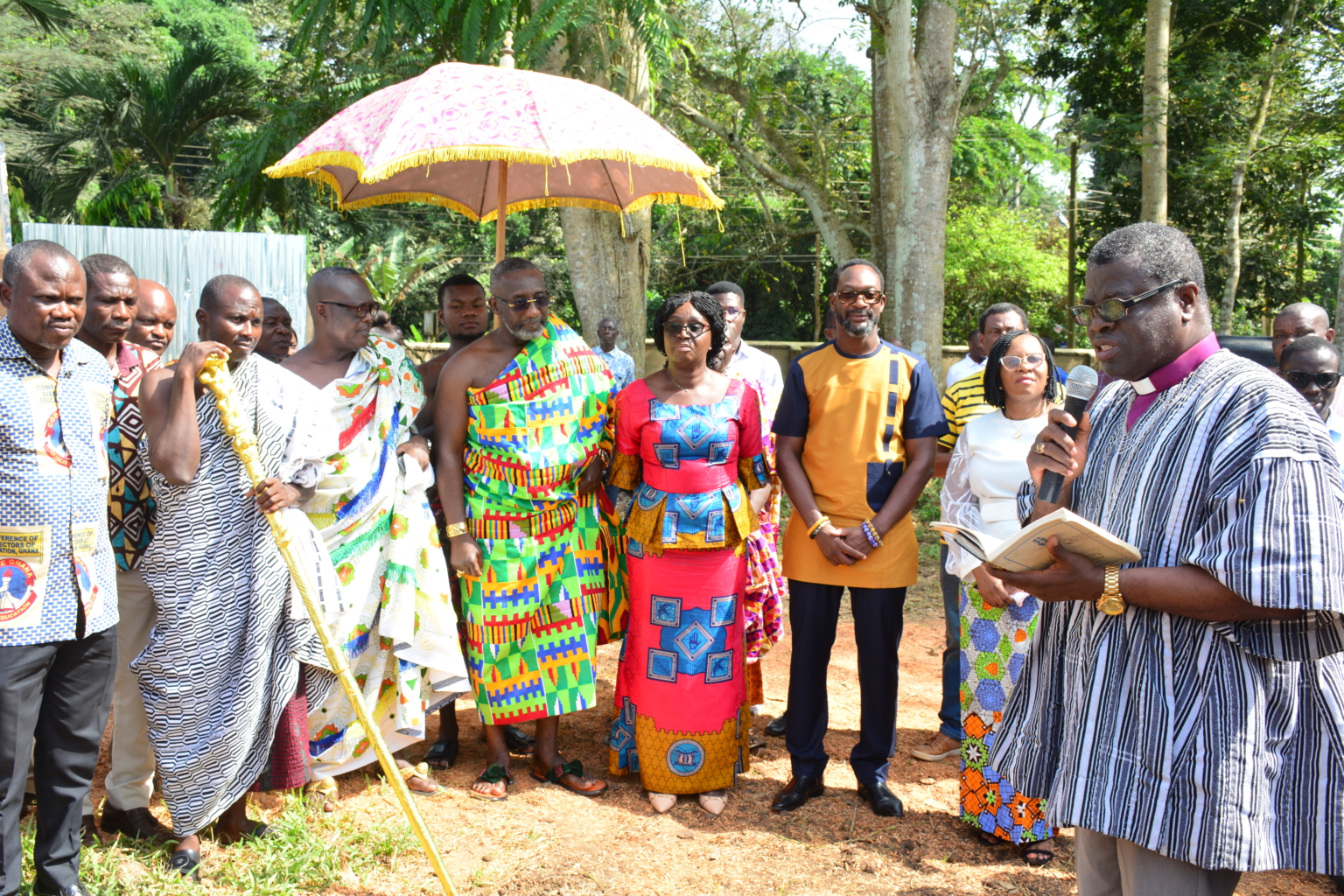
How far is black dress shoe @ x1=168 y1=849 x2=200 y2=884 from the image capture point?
3.42m

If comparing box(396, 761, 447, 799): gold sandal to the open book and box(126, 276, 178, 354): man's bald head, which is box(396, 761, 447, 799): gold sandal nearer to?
box(126, 276, 178, 354): man's bald head

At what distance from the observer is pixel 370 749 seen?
13.9 ft

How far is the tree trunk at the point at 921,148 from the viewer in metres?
10.1

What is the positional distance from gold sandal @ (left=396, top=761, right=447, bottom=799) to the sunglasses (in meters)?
2.68

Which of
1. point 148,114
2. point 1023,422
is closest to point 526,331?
point 1023,422

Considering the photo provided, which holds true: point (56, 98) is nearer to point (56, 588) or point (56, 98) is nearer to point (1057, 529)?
point (56, 588)

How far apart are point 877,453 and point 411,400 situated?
2011 mm

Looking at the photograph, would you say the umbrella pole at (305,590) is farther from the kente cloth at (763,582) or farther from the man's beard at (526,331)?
the kente cloth at (763,582)

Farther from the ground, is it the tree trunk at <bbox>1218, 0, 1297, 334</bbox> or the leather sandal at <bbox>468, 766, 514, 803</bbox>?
the tree trunk at <bbox>1218, 0, 1297, 334</bbox>

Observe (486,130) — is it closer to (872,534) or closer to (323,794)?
(872,534)

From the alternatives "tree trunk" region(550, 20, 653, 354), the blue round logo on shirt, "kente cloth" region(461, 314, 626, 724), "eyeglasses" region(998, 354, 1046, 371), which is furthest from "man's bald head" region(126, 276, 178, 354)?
"tree trunk" region(550, 20, 653, 354)

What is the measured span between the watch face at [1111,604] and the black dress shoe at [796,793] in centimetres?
232

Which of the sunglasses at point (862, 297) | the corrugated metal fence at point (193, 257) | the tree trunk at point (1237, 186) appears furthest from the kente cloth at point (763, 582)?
the tree trunk at point (1237, 186)

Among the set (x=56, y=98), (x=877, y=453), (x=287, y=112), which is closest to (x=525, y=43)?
(x=287, y=112)
